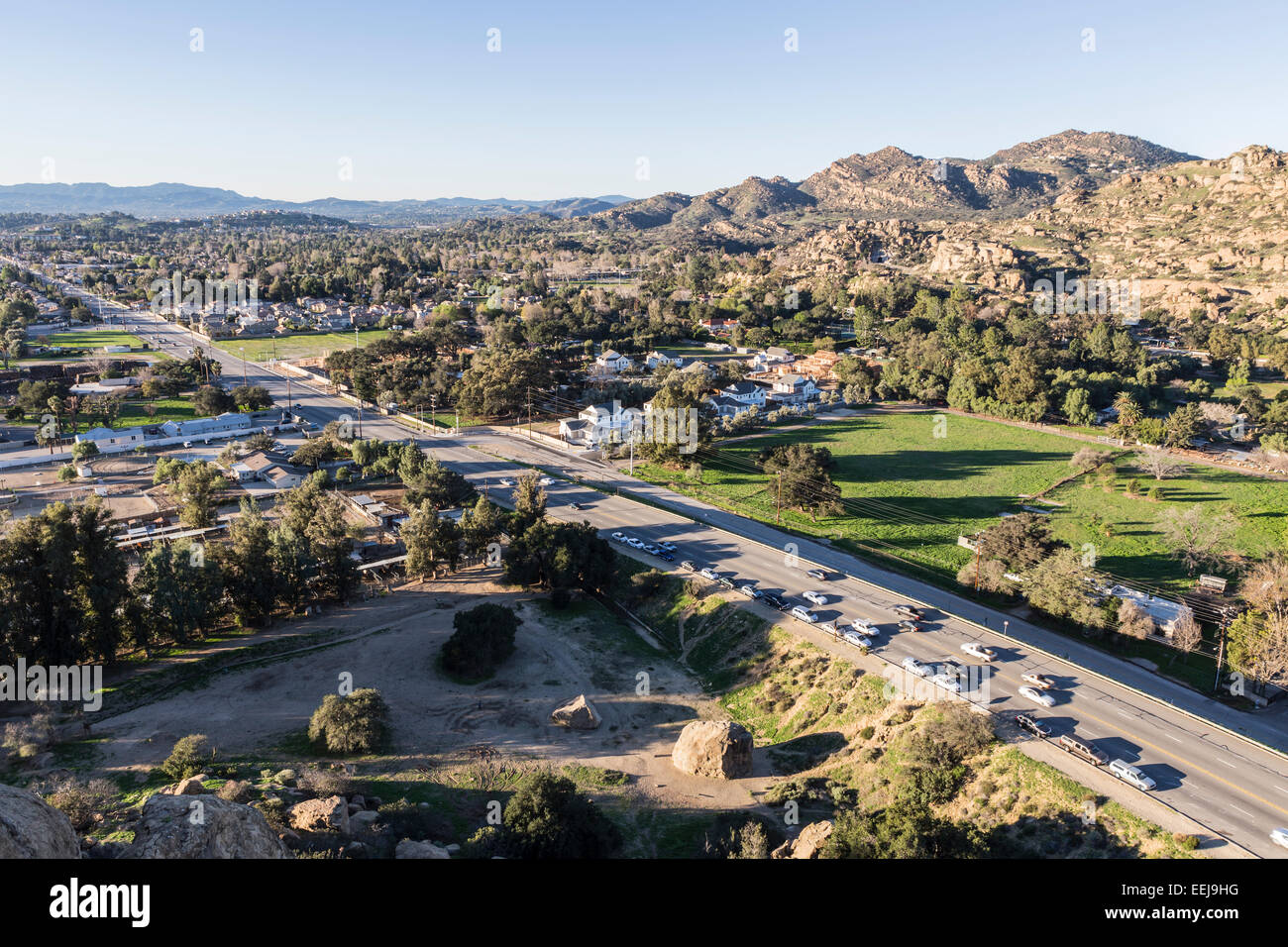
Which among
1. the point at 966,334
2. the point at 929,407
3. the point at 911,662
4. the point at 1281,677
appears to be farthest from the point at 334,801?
the point at 966,334

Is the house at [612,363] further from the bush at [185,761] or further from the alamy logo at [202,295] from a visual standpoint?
the alamy logo at [202,295]

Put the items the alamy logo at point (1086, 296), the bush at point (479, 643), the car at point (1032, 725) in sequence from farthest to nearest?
the alamy logo at point (1086, 296) < the bush at point (479, 643) < the car at point (1032, 725)

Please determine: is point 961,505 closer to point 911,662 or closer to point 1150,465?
point 1150,465

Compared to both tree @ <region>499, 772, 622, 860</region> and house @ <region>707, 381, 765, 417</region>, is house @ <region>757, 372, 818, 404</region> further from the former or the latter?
tree @ <region>499, 772, 622, 860</region>

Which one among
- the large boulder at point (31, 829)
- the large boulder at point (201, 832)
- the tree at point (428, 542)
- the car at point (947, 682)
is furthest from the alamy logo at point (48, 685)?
the car at point (947, 682)

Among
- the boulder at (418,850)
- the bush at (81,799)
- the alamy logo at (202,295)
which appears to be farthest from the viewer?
the alamy logo at (202,295)

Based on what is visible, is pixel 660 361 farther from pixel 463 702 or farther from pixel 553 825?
pixel 553 825

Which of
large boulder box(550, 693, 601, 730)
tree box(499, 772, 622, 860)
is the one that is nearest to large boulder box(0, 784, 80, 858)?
tree box(499, 772, 622, 860)
